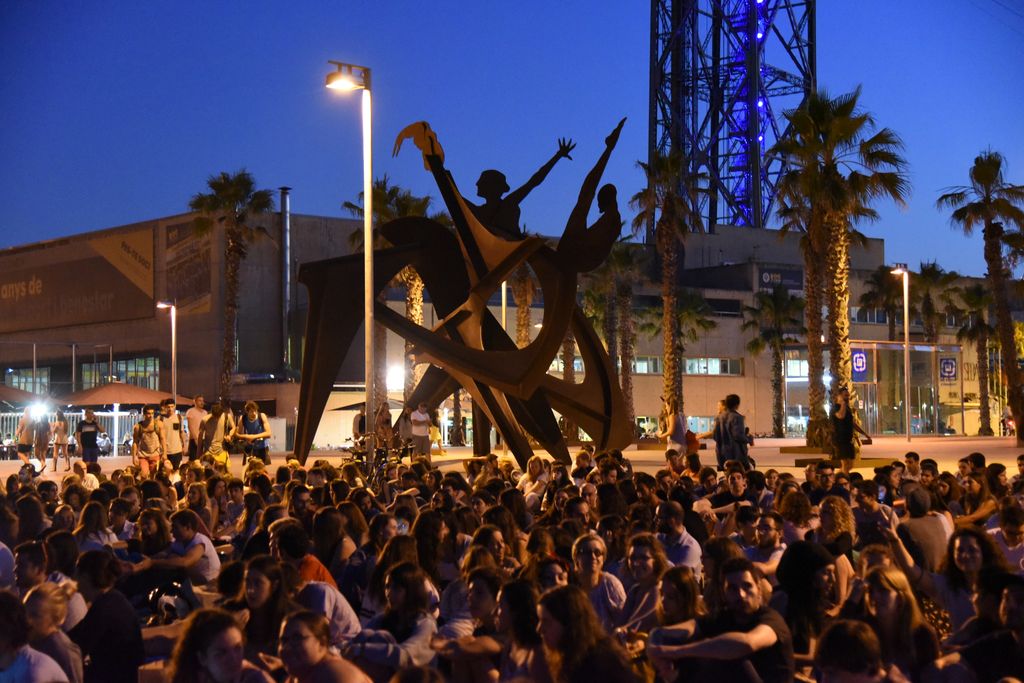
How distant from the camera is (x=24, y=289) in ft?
239

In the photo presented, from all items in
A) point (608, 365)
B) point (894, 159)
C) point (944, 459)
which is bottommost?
point (944, 459)

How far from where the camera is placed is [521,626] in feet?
18.1

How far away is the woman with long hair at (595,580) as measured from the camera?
A: 7.24 m

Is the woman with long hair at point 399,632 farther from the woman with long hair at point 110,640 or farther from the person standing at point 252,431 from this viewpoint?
the person standing at point 252,431

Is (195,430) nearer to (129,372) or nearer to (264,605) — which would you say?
(264,605)

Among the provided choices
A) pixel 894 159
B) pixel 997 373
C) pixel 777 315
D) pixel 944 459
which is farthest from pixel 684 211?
pixel 997 373

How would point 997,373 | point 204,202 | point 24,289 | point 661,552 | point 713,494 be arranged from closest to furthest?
point 661,552 → point 713,494 → point 204,202 → point 24,289 → point 997,373

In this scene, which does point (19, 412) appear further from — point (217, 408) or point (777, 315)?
point (777, 315)

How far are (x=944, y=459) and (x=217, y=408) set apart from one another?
1860cm

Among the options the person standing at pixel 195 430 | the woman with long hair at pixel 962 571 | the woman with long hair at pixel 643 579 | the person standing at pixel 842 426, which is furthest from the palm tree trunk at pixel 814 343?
the woman with long hair at pixel 643 579

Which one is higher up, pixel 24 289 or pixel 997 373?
pixel 24 289

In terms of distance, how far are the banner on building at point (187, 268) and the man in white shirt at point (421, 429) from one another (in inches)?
1474

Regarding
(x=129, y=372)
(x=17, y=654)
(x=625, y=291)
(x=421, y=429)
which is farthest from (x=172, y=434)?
(x=129, y=372)

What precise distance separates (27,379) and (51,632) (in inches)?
2754
